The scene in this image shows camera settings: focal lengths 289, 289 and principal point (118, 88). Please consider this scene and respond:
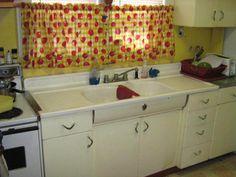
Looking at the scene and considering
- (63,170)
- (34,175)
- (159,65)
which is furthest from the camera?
(159,65)

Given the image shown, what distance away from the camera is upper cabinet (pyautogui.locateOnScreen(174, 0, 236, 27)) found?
2.76 metres

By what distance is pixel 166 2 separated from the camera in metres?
2.95

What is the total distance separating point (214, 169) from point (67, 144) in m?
1.68

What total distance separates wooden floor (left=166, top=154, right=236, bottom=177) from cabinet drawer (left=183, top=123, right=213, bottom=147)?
32 centimetres

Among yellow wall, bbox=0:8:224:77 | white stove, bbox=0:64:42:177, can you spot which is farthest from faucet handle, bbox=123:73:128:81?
white stove, bbox=0:64:42:177

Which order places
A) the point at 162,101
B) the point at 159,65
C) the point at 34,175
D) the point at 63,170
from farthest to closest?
1. the point at 159,65
2. the point at 162,101
3. the point at 63,170
4. the point at 34,175

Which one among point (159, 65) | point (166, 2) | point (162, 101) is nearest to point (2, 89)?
point (162, 101)

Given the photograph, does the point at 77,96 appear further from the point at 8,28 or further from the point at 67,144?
the point at 8,28

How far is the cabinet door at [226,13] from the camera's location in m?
2.90

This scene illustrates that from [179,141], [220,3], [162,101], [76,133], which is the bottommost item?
[179,141]

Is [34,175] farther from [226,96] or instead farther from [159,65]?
[226,96]

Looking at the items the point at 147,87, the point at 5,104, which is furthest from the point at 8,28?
the point at 147,87

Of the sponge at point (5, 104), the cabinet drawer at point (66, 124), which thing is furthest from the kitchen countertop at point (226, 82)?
the sponge at point (5, 104)

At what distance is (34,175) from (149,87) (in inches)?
54.2
